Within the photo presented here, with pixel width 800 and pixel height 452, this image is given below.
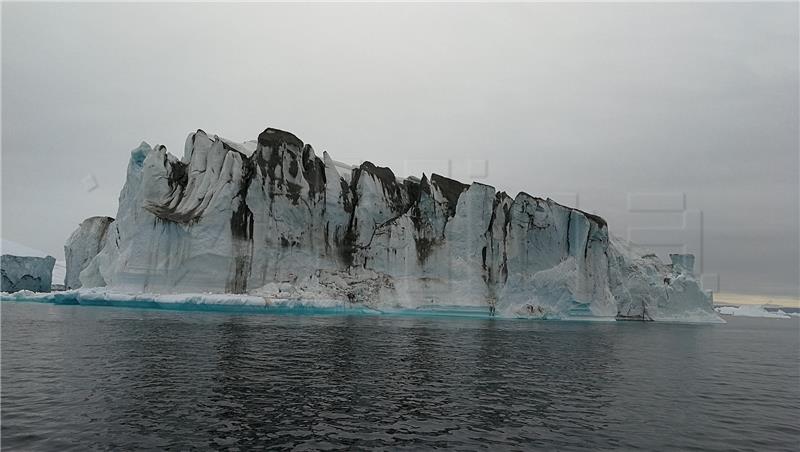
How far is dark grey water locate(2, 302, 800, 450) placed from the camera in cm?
1021

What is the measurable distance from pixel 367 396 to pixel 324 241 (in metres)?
43.9

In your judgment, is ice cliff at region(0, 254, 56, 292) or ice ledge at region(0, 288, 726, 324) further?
ice cliff at region(0, 254, 56, 292)

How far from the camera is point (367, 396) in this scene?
45.0 ft

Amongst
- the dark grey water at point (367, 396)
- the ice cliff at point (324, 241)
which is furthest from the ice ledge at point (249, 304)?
the dark grey water at point (367, 396)

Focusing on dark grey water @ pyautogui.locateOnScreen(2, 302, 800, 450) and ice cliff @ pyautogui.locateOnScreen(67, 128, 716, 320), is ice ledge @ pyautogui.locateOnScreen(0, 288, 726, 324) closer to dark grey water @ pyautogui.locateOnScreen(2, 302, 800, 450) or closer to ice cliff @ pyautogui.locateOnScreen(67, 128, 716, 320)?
ice cliff @ pyautogui.locateOnScreen(67, 128, 716, 320)

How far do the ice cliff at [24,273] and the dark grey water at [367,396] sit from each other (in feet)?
199

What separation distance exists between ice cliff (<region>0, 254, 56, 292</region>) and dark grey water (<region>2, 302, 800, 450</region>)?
6078 cm

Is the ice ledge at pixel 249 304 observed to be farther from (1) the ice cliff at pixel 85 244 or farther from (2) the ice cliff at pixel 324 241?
(1) the ice cliff at pixel 85 244

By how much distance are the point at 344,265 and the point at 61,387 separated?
4400cm

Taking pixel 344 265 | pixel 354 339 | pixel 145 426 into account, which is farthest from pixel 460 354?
pixel 344 265

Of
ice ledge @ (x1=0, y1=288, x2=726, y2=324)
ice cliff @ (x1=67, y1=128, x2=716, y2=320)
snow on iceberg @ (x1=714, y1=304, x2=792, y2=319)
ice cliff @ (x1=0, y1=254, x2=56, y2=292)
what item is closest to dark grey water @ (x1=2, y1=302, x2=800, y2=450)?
ice ledge @ (x1=0, y1=288, x2=726, y2=324)

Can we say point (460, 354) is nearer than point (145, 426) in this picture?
No

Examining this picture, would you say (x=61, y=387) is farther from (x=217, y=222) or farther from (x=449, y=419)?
(x=217, y=222)

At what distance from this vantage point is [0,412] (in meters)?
10.7
